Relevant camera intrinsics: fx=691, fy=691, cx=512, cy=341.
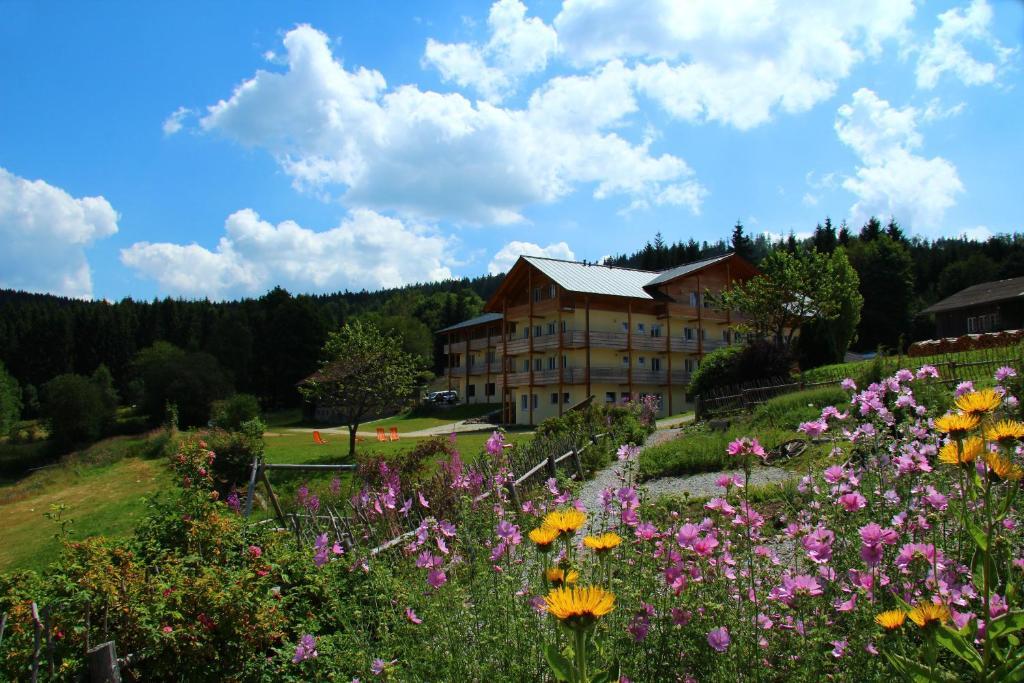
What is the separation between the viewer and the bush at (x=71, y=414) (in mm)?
59244

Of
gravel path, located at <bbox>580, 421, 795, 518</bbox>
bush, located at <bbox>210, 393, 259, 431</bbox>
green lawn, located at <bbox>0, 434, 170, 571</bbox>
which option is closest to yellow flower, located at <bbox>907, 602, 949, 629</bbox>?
green lawn, located at <bbox>0, 434, 170, 571</bbox>

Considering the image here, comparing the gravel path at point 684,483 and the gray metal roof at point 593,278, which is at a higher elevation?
the gray metal roof at point 593,278

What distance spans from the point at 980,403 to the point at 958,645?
2.11ft

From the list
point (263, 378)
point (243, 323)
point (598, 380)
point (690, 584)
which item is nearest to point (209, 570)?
point (690, 584)

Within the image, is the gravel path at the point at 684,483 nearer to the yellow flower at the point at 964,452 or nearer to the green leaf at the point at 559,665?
the yellow flower at the point at 964,452

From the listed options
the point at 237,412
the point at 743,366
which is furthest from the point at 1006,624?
the point at 237,412

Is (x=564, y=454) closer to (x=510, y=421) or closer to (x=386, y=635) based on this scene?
(x=386, y=635)

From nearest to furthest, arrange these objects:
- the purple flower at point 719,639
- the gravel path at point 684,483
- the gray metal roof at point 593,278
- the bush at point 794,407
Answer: the purple flower at point 719,639, the gravel path at point 684,483, the bush at point 794,407, the gray metal roof at point 593,278

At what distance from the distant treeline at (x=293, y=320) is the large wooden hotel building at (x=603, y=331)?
12.8 metres

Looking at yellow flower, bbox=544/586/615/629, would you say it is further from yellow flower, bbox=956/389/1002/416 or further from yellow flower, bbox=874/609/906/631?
yellow flower, bbox=956/389/1002/416

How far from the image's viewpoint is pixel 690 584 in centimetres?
282

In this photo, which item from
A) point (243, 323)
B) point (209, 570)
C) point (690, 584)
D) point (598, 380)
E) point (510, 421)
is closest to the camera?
point (690, 584)

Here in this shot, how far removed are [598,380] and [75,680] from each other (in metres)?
40.1

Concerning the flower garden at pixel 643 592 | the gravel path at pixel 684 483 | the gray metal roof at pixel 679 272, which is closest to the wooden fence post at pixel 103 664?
the flower garden at pixel 643 592
